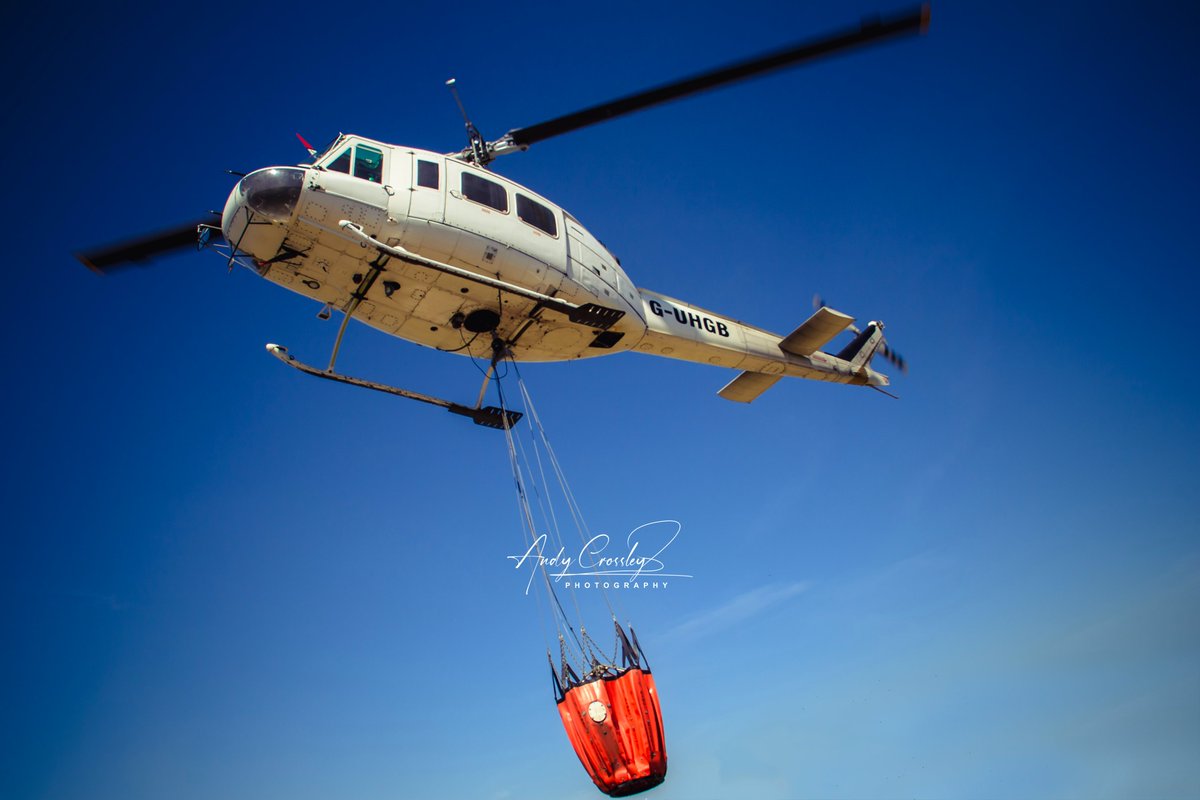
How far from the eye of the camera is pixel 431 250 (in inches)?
410

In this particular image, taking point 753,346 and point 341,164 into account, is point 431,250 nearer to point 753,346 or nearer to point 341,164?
point 341,164

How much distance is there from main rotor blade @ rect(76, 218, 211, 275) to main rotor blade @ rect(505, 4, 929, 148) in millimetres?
5643

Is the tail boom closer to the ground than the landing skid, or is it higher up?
higher up

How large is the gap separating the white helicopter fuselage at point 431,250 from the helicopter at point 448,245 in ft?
0.07

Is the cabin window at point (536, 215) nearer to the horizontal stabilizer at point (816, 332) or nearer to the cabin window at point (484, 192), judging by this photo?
the cabin window at point (484, 192)

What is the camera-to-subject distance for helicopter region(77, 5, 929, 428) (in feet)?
32.7

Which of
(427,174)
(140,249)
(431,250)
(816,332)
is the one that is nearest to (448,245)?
(431,250)

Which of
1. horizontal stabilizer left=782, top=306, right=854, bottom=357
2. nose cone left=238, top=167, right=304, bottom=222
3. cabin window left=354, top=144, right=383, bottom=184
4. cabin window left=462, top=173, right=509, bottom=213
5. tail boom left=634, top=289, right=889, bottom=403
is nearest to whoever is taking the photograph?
nose cone left=238, top=167, right=304, bottom=222

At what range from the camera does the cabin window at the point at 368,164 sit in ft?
33.5

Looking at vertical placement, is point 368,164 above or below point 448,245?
above

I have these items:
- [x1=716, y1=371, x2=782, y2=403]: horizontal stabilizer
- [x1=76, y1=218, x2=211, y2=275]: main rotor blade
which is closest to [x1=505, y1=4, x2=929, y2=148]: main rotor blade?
[x1=76, y1=218, x2=211, y2=275]: main rotor blade

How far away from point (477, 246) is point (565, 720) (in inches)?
272

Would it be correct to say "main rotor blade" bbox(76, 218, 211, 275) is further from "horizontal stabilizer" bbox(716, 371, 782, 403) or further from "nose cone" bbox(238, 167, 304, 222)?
"horizontal stabilizer" bbox(716, 371, 782, 403)

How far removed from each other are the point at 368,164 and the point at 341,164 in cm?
39
